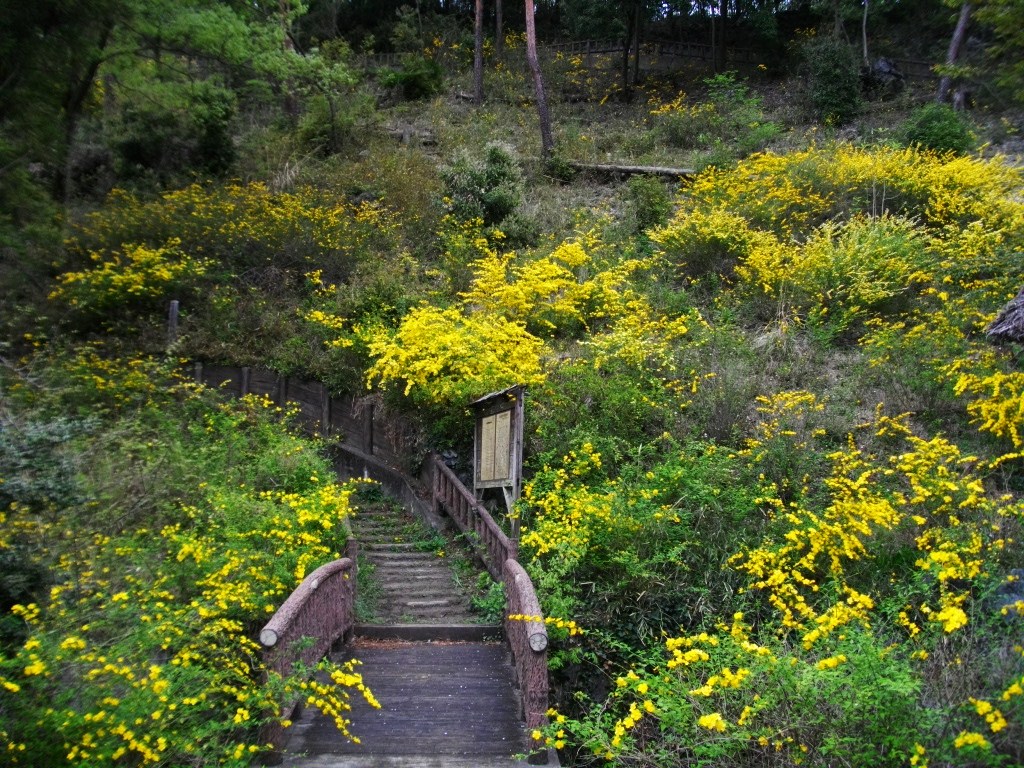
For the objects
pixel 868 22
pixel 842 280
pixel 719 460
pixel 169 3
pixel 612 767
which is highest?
pixel 868 22

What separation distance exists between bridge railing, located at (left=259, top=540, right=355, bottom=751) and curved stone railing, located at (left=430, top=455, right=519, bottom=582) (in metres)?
1.86

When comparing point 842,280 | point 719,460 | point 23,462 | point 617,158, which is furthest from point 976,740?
point 617,158

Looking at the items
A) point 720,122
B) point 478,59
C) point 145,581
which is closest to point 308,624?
point 145,581

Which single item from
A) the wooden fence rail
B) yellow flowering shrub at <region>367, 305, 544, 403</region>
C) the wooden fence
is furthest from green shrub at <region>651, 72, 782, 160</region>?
the wooden fence rail

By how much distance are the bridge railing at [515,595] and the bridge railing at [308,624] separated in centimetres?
185

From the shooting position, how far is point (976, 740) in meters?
3.49

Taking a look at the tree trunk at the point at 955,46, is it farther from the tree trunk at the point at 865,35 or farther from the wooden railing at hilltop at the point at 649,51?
the wooden railing at hilltop at the point at 649,51

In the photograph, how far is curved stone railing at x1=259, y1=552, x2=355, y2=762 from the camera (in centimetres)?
598

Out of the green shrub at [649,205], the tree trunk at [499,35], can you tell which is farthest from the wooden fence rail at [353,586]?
the tree trunk at [499,35]

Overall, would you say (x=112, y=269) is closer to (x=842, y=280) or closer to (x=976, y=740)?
(x=842, y=280)

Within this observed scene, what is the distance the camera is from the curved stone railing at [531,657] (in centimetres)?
615

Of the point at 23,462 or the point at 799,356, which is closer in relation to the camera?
the point at 23,462

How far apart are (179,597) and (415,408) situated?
22.0 feet

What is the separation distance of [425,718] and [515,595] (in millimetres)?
1541
